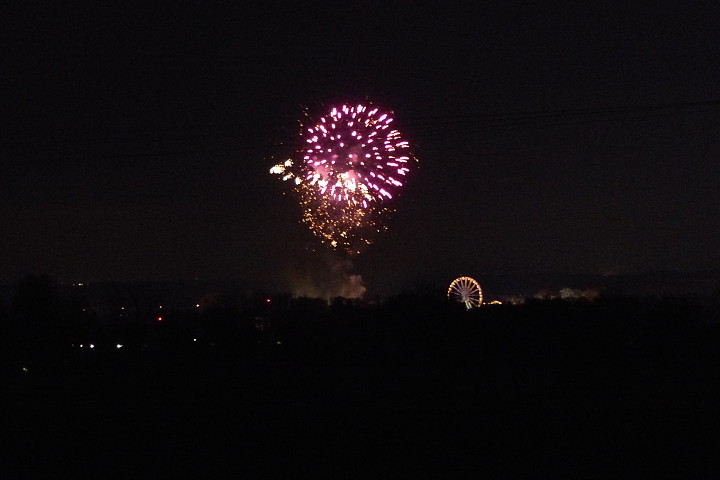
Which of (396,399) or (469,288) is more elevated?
A: (469,288)

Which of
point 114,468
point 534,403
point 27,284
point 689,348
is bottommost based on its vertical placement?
point 114,468

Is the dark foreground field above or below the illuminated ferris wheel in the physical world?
below

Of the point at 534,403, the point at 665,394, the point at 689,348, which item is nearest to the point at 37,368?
the point at 534,403

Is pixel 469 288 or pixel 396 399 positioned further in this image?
pixel 469 288

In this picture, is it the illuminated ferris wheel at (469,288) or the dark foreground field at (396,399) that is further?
the illuminated ferris wheel at (469,288)

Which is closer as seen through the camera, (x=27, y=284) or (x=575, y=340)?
(x=575, y=340)

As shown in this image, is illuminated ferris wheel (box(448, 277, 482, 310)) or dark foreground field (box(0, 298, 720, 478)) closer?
dark foreground field (box(0, 298, 720, 478))

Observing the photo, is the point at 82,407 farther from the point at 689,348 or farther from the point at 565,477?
the point at 689,348

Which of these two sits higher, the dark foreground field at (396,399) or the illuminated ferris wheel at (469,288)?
the illuminated ferris wheel at (469,288)
